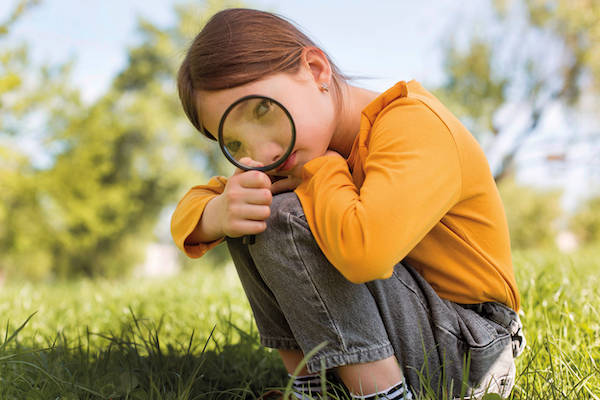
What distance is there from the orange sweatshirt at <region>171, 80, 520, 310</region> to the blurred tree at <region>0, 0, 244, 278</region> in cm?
967

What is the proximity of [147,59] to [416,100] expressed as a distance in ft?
65.9

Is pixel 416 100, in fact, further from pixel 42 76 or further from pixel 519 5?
pixel 519 5

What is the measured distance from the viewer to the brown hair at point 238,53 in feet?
4.85

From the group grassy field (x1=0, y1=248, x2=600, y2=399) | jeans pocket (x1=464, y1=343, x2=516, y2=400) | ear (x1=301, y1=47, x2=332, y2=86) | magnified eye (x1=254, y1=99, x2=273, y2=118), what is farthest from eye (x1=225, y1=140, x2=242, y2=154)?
jeans pocket (x1=464, y1=343, x2=516, y2=400)

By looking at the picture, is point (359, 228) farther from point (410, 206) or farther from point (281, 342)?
point (281, 342)

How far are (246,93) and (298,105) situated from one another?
0.49 feet

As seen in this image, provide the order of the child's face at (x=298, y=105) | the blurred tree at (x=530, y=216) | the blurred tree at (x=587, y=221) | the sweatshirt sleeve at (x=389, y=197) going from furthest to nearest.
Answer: the blurred tree at (x=530, y=216) < the blurred tree at (x=587, y=221) < the child's face at (x=298, y=105) < the sweatshirt sleeve at (x=389, y=197)

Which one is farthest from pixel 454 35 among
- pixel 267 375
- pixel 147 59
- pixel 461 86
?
pixel 267 375

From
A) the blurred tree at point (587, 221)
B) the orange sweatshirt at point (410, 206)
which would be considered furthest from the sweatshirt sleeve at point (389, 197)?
the blurred tree at point (587, 221)

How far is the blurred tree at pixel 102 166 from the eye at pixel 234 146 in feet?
31.0

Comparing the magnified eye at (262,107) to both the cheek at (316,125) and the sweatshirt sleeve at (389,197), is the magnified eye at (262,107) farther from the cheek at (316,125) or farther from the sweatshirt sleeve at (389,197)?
the sweatshirt sleeve at (389,197)

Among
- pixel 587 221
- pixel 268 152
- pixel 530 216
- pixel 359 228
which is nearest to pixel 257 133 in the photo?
pixel 268 152

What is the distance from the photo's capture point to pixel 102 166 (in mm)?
12719

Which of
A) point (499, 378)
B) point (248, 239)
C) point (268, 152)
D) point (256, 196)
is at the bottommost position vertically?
point (499, 378)
